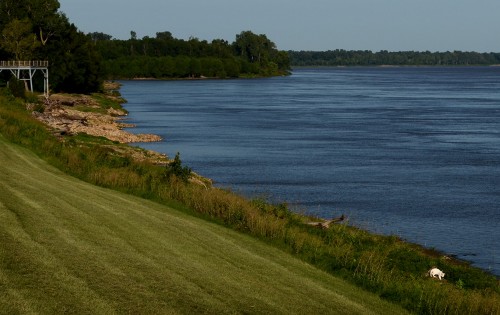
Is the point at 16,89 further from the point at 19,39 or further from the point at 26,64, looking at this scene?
the point at 19,39

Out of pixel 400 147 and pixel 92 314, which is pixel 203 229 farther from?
pixel 400 147

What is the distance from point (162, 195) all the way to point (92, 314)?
53.5 ft

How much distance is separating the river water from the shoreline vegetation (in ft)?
12.5

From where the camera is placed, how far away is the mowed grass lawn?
1190 centimetres

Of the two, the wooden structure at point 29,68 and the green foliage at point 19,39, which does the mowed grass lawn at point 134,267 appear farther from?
the green foliage at point 19,39

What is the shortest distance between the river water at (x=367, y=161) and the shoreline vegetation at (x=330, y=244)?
3.80 meters

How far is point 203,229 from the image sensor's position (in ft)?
68.7

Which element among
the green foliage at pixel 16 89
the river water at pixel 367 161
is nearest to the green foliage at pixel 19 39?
the river water at pixel 367 161

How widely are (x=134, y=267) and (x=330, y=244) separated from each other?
11806mm

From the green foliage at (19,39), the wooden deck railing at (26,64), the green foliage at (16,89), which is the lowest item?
the green foliage at (16,89)

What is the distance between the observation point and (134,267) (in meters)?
14.1

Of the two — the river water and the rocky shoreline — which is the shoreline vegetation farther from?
the rocky shoreline

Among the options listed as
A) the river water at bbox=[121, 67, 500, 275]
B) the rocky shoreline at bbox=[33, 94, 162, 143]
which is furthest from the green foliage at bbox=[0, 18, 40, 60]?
the river water at bbox=[121, 67, 500, 275]

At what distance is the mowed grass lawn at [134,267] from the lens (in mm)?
11898
